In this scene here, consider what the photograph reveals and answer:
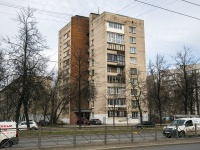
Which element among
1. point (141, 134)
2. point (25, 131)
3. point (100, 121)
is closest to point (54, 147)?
point (25, 131)

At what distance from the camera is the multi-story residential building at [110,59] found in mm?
73562

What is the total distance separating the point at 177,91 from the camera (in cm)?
5234

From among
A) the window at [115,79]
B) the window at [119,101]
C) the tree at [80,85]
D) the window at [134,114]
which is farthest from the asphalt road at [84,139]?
the window at [134,114]

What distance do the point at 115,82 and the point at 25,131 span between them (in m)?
57.6

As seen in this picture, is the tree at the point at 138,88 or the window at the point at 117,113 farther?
the window at the point at 117,113

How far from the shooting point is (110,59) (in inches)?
3004

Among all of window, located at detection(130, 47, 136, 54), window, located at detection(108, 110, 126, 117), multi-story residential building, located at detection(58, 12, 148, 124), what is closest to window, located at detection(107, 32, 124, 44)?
multi-story residential building, located at detection(58, 12, 148, 124)

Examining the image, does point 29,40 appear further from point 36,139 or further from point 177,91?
point 177,91

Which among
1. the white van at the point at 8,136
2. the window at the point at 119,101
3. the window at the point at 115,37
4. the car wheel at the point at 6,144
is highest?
the window at the point at 115,37

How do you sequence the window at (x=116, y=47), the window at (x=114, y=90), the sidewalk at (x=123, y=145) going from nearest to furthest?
the sidewalk at (x=123, y=145) → the window at (x=114, y=90) → the window at (x=116, y=47)

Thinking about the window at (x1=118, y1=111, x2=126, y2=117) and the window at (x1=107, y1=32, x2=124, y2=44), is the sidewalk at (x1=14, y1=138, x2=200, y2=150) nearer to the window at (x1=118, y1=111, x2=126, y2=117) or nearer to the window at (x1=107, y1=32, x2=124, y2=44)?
the window at (x1=118, y1=111, x2=126, y2=117)

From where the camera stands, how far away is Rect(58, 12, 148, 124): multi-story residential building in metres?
73.6

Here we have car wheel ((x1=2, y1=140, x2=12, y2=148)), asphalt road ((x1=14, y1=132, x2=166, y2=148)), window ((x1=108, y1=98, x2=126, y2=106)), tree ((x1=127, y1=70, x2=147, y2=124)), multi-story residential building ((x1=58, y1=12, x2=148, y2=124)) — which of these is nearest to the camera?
car wheel ((x1=2, y1=140, x2=12, y2=148))

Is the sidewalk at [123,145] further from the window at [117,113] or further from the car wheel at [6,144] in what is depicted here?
the window at [117,113]
